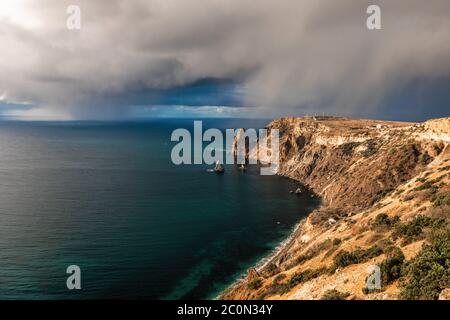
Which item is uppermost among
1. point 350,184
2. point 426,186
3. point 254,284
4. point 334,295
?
point 426,186

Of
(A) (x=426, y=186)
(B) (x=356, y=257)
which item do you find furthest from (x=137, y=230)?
(A) (x=426, y=186)

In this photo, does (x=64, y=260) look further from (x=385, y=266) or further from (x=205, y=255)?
(x=385, y=266)

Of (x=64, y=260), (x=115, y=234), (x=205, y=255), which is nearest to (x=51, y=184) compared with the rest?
(x=115, y=234)

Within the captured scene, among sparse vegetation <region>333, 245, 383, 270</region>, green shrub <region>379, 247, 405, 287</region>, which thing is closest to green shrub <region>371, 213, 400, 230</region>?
sparse vegetation <region>333, 245, 383, 270</region>

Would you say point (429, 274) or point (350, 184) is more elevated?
point (350, 184)

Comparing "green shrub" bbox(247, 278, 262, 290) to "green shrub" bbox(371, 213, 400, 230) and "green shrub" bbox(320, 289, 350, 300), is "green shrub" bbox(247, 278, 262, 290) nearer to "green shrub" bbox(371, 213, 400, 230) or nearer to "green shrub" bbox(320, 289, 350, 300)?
"green shrub" bbox(320, 289, 350, 300)

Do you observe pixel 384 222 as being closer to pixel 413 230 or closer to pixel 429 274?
pixel 413 230

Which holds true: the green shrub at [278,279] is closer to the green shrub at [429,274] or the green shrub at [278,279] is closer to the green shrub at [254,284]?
the green shrub at [254,284]
